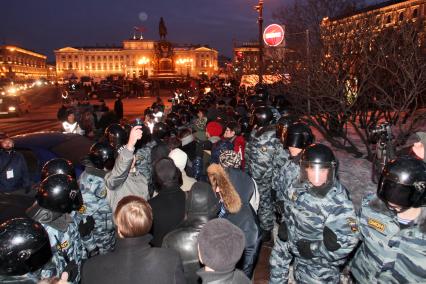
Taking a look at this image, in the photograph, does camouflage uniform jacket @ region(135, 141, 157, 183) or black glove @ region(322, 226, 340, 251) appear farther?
camouflage uniform jacket @ region(135, 141, 157, 183)

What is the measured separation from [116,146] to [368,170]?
7.58m

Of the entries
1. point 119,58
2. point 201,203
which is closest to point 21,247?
point 201,203

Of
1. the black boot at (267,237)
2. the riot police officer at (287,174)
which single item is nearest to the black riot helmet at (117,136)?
the riot police officer at (287,174)

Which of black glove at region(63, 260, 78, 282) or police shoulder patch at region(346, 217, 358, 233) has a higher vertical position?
police shoulder patch at region(346, 217, 358, 233)

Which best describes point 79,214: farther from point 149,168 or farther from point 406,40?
point 406,40

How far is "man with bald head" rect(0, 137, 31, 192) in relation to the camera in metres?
6.64

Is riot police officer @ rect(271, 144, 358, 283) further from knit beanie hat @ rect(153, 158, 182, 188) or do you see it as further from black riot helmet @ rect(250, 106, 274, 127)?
black riot helmet @ rect(250, 106, 274, 127)

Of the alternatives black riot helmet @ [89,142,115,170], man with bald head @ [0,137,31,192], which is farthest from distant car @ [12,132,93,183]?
black riot helmet @ [89,142,115,170]

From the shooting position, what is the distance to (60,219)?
3518mm

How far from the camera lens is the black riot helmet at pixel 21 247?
2553mm

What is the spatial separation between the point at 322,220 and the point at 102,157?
8.61ft

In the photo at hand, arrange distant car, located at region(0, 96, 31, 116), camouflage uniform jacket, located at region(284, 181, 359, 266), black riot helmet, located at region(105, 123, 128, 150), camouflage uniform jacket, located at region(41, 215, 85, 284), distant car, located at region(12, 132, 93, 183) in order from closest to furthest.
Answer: camouflage uniform jacket, located at region(41, 215, 85, 284)
camouflage uniform jacket, located at region(284, 181, 359, 266)
black riot helmet, located at region(105, 123, 128, 150)
distant car, located at region(12, 132, 93, 183)
distant car, located at region(0, 96, 31, 116)

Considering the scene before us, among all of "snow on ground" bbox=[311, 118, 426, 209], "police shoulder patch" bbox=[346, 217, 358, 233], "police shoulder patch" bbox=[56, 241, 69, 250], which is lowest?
"snow on ground" bbox=[311, 118, 426, 209]

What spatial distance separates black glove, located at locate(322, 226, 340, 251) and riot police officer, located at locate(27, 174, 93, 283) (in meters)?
2.25
